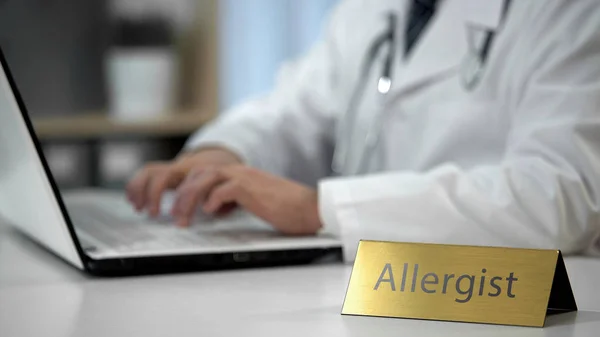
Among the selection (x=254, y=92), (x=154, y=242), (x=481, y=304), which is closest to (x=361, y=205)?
(x=154, y=242)

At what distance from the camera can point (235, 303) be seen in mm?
777

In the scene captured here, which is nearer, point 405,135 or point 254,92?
point 405,135

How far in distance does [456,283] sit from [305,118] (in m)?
1.04

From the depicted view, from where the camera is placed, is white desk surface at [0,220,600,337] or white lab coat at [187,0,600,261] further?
white lab coat at [187,0,600,261]

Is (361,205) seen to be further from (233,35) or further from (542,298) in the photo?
(233,35)

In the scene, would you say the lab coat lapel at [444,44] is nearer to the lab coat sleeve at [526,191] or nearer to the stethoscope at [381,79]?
the stethoscope at [381,79]

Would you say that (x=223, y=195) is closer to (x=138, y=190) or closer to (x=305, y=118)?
(x=138, y=190)

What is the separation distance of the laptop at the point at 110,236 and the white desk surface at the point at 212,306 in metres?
0.02

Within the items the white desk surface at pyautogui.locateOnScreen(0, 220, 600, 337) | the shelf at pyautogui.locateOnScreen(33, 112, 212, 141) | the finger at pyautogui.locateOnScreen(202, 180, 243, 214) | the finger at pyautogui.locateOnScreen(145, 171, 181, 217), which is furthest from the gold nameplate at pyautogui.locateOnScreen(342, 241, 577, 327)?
the shelf at pyautogui.locateOnScreen(33, 112, 212, 141)

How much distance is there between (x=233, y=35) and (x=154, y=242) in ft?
5.86

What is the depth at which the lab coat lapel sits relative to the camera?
127 centimetres

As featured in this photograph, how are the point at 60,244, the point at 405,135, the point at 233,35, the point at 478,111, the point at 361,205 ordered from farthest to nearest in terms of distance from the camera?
the point at 233,35, the point at 405,135, the point at 478,111, the point at 361,205, the point at 60,244

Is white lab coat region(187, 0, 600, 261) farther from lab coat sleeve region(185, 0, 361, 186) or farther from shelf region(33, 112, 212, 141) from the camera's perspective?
shelf region(33, 112, 212, 141)

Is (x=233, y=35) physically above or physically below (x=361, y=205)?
below
